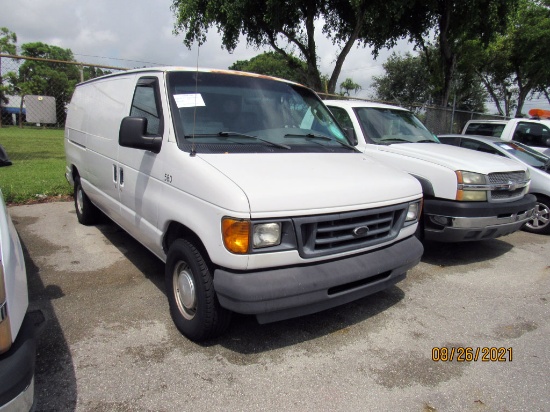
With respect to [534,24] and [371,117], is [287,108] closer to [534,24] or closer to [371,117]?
[371,117]

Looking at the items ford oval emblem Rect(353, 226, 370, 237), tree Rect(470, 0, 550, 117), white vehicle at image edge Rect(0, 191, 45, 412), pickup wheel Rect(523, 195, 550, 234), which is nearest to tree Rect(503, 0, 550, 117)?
tree Rect(470, 0, 550, 117)

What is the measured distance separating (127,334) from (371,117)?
4430 mm

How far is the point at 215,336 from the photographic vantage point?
2.90m

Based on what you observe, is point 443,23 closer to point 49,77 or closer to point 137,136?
point 137,136

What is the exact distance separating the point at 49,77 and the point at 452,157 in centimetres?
4385

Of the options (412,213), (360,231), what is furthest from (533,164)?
(360,231)

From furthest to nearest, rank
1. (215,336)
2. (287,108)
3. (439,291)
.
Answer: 1. (439,291)
2. (287,108)
3. (215,336)

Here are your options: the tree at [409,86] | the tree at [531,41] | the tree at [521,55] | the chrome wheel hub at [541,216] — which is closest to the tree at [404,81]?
the tree at [409,86]

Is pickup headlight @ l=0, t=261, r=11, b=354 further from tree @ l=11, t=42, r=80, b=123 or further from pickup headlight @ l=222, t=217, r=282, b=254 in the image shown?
tree @ l=11, t=42, r=80, b=123

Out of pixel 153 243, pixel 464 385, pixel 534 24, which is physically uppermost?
pixel 534 24

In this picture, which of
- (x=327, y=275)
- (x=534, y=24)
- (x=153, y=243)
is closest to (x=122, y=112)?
(x=153, y=243)

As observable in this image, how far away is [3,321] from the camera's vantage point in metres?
1.73

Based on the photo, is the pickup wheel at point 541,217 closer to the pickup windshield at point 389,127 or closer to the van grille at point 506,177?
the van grille at point 506,177

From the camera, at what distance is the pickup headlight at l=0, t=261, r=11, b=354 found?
172cm
